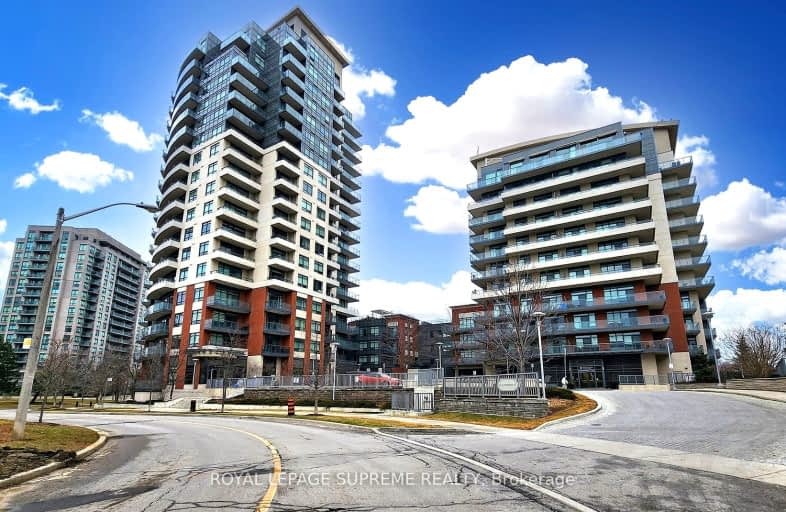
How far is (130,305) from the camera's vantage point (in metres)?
167

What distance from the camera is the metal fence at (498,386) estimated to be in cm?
2241

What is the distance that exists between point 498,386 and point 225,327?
1866 inches

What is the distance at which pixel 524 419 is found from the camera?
69.9 ft

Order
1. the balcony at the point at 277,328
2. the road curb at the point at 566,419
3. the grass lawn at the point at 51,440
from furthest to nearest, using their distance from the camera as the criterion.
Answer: the balcony at the point at 277,328
the road curb at the point at 566,419
the grass lawn at the point at 51,440

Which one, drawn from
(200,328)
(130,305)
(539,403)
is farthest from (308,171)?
(130,305)

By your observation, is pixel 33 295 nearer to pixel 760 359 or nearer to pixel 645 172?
pixel 645 172

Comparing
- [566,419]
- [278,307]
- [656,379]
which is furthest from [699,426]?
[278,307]

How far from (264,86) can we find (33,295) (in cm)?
10534

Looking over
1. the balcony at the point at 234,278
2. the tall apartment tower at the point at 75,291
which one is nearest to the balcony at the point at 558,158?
the balcony at the point at 234,278

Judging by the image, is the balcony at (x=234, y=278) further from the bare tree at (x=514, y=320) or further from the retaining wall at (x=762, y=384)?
the retaining wall at (x=762, y=384)

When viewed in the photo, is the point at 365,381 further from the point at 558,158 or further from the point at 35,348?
the point at 558,158

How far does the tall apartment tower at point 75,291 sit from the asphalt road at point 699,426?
139 m

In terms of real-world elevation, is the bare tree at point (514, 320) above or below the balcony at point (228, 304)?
below

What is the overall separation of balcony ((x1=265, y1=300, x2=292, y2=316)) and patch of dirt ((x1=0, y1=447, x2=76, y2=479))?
5514 centimetres
